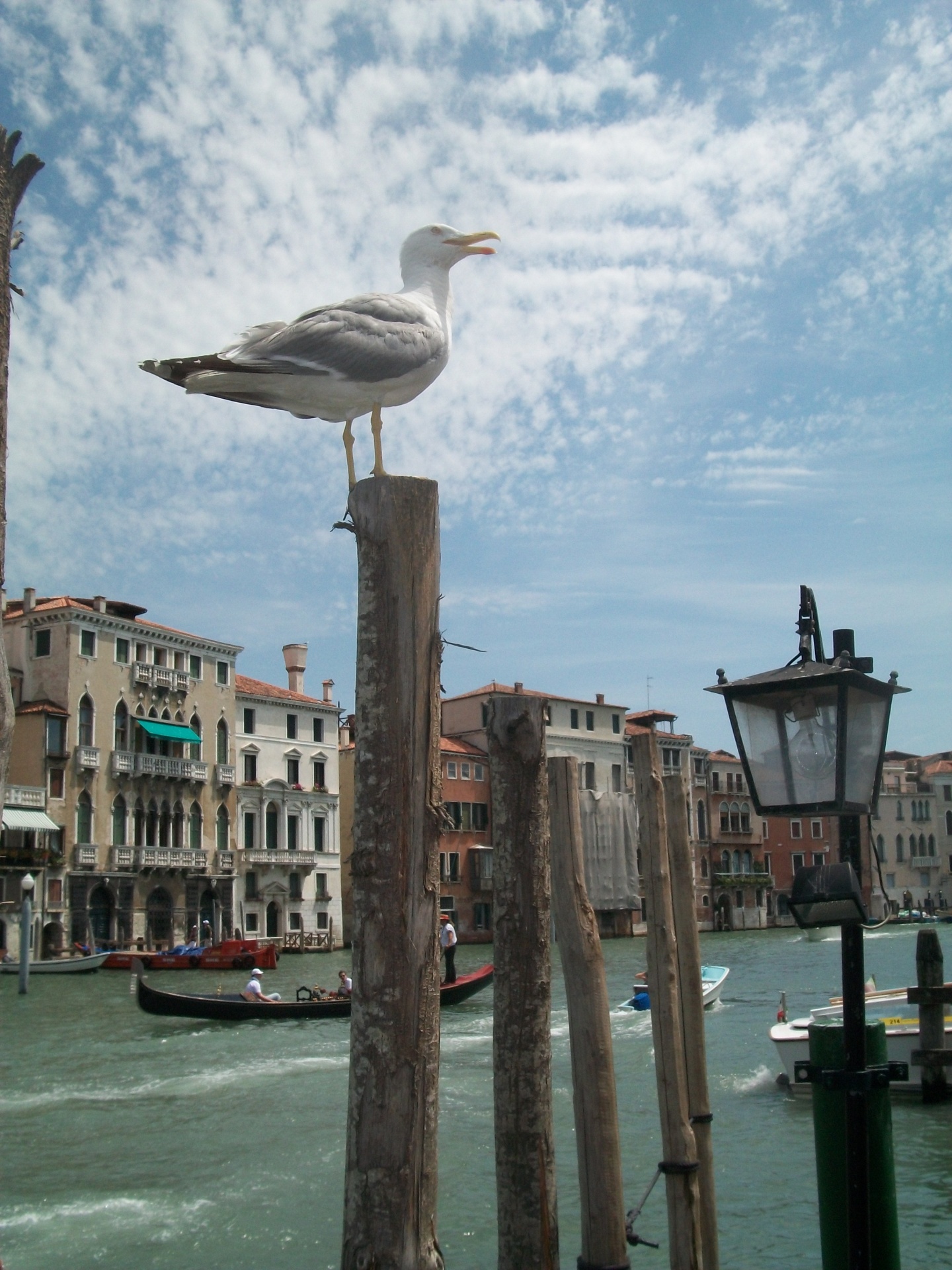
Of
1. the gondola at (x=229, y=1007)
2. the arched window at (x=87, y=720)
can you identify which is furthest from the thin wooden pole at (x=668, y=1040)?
the arched window at (x=87, y=720)

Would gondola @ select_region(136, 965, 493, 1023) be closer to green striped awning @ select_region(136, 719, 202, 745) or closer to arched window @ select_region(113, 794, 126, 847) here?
arched window @ select_region(113, 794, 126, 847)

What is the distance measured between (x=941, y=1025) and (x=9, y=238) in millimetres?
9817

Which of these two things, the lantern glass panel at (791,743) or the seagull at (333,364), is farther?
the seagull at (333,364)

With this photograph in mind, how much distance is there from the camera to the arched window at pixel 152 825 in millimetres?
38000

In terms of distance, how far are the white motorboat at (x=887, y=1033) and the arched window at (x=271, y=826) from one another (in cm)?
2999

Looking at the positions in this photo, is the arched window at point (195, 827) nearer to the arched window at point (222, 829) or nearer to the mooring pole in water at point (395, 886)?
the arched window at point (222, 829)

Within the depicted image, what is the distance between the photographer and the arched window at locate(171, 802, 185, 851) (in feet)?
127

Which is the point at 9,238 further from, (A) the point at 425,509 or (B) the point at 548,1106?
(B) the point at 548,1106

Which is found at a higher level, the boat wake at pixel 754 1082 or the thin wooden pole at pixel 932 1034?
the thin wooden pole at pixel 932 1034

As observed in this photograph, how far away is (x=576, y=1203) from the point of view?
7.80 metres

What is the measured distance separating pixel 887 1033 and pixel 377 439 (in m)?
7.71

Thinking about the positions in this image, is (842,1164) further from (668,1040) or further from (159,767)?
(159,767)

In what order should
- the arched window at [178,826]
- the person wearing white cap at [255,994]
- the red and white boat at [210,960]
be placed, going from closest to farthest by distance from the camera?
1. the person wearing white cap at [255,994]
2. the red and white boat at [210,960]
3. the arched window at [178,826]

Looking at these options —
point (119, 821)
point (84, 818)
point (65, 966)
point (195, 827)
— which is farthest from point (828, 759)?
point (195, 827)
